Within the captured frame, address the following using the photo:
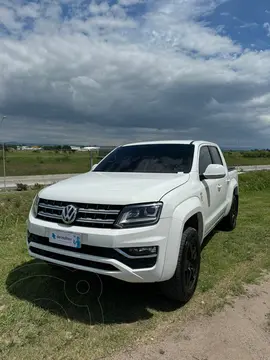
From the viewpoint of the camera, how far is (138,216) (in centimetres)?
279

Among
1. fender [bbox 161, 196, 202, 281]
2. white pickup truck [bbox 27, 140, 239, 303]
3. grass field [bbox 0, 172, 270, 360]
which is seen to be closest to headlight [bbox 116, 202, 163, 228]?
white pickup truck [bbox 27, 140, 239, 303]

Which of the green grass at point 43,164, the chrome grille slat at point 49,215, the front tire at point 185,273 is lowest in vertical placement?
the green grass at point 43,164

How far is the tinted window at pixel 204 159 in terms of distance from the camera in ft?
14.1

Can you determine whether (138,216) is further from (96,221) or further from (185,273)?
(185,273)

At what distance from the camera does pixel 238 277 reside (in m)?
3.99

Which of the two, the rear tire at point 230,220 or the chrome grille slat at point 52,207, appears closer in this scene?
the chrome grille slat at point 52,207

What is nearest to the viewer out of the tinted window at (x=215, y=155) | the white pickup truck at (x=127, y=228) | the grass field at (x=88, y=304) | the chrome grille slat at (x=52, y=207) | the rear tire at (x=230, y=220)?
the grass field at (x=88, y=304)

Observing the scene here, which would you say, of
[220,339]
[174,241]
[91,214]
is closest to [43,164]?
[91,214]

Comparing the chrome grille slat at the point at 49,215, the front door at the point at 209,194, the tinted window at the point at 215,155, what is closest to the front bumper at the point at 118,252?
the chrome grille slat at the point at 49,215

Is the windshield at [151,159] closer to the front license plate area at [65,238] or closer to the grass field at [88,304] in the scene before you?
the grass field at [88,304]

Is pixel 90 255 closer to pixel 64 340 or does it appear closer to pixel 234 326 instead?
pixel 64 340

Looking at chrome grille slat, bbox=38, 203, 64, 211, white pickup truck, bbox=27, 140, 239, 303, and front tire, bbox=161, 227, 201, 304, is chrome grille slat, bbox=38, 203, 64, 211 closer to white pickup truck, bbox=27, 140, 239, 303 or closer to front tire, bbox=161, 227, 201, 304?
white pickup truck, bbox=27, 140, 239, 303

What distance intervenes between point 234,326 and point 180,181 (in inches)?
59.4

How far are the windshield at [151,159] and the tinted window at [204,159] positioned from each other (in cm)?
21
